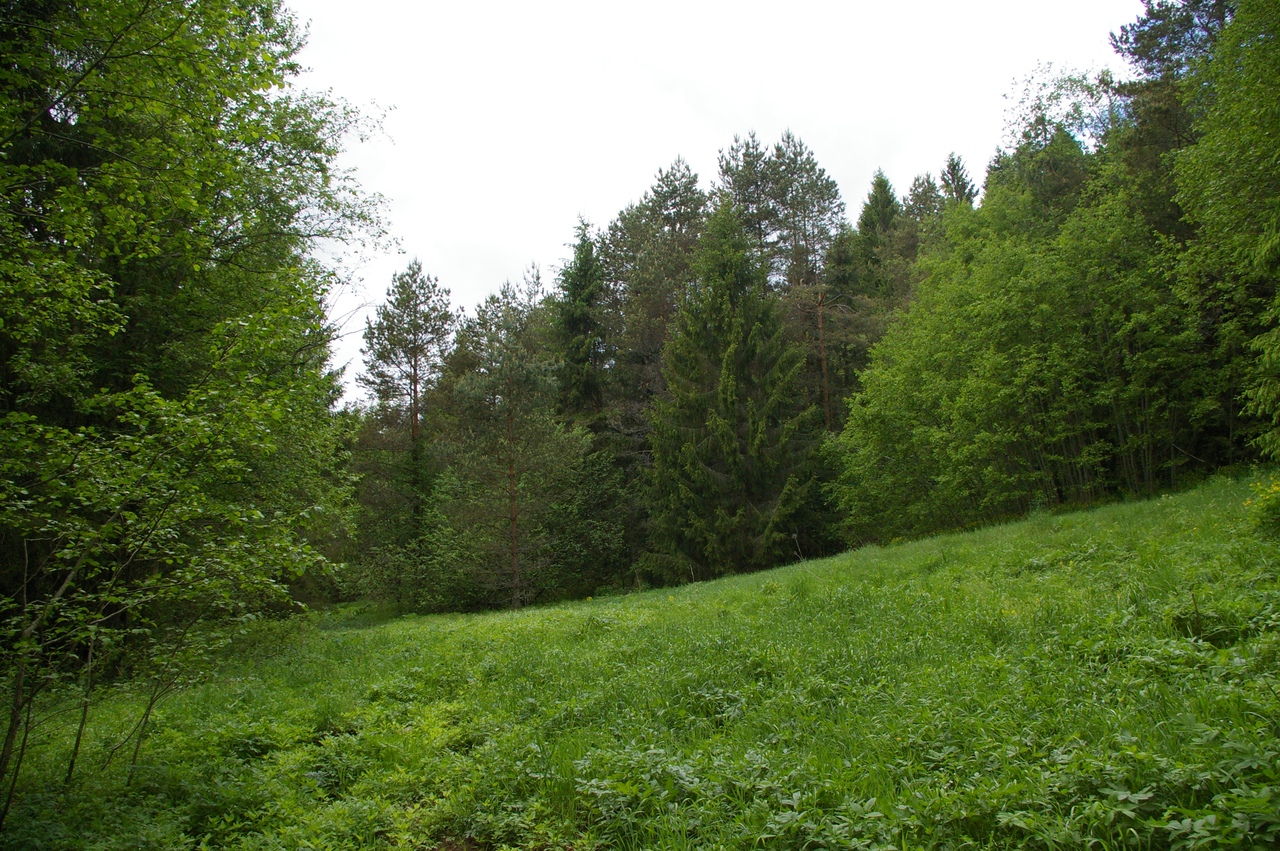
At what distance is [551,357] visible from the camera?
91.7 feet

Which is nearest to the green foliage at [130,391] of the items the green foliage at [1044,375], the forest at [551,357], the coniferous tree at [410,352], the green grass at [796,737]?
the forest at [551,357]

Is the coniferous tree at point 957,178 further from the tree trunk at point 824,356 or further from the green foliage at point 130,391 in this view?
the green foliage at point 130,391

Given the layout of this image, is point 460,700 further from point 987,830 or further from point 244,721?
point 987,830

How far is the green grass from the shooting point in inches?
123

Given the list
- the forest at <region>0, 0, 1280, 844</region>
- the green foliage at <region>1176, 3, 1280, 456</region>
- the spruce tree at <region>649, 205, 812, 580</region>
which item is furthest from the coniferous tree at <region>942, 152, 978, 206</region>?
the green foliage at <region>1176, 3, 1280, 456</region>

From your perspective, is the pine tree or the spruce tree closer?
the spruce tree

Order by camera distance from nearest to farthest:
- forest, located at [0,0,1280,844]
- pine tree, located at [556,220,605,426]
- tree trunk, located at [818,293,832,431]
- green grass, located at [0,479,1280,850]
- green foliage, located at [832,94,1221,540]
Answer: green grass, located at [0,479,1280,850] < forest, located at [0,0,1280,844] < green foliage, located at [832,94,1221,540] < tree trunk, located at [818,293,832,431] < pine tree, located at [556,220,605,426]

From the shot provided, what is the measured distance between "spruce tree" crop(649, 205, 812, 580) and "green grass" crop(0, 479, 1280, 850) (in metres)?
15.9

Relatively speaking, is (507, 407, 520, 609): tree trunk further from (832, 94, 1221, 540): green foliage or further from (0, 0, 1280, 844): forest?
(832, 94, 1221, 540): green foliage

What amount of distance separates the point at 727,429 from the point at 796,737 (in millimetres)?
20283

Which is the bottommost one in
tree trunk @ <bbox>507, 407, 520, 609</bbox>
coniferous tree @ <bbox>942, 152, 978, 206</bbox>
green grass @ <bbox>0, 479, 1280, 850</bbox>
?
green grass @ <bbox>0, 479, 1280, 850</bbox>

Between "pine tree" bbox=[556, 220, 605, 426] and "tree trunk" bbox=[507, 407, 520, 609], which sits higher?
"pine tree" bbox=[556, 220, 605, 426]

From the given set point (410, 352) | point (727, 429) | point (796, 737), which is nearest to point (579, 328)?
point (410, 352)

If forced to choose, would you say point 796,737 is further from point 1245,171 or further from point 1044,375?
point 1044,375
